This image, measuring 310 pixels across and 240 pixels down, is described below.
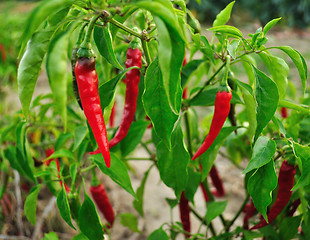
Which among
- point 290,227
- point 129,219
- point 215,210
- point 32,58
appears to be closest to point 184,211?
point 215,210

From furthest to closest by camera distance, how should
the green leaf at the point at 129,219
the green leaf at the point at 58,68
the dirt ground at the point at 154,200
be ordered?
the dirt ground at the point at 154,200, the green leaf at the point at 129,219, the green leaf at the point at 58,68

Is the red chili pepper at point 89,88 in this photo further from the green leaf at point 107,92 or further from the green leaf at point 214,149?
the green leaf at point 214,149

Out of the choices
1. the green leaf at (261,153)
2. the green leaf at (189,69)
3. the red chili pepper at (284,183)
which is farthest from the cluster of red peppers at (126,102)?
the green leaf at (189,69)

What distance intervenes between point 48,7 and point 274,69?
1.78 ft

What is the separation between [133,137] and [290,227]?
586 millimetres

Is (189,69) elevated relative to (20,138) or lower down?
elevated

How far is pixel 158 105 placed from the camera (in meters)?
0.69

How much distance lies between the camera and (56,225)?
1665mm

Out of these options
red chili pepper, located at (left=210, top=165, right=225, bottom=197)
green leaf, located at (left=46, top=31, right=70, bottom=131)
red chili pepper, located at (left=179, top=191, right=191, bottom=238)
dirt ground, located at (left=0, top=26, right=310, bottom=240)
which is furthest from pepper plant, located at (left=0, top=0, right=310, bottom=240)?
dirt ground, located at (left=0, top=26, right=310, bottom=240)

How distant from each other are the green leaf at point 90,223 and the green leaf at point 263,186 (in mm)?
431

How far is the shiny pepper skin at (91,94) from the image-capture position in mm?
696

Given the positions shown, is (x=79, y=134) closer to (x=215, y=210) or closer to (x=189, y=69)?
(x=189, y=69)

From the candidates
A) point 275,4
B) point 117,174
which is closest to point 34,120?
point 117,174

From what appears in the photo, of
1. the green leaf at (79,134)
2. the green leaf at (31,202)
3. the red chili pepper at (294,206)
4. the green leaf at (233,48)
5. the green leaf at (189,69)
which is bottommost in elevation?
the red chili pepper at (294,206)
